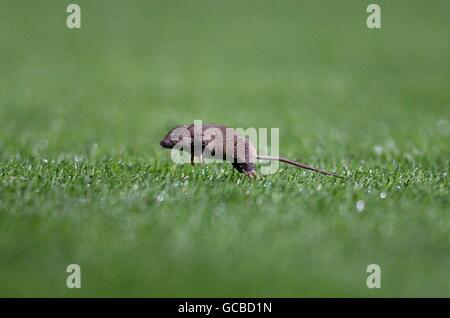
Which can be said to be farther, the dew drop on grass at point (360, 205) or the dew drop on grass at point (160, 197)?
the dew drop on grass at point (160, 197)

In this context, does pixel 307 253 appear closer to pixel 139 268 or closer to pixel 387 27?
pixel 139 268

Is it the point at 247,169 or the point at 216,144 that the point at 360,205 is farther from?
the point at 216,144

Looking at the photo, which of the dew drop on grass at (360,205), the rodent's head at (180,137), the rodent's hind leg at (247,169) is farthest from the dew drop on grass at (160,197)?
the dew drop on grass at (360,205)

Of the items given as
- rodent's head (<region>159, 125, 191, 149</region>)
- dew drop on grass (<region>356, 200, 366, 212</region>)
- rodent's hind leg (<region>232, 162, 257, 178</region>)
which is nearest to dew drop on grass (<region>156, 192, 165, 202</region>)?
rodent's head (<region>159, 125, 191, 149</region>)

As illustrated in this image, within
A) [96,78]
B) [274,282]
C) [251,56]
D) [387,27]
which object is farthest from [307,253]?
[387,27]

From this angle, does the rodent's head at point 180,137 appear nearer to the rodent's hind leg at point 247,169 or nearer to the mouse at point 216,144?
the mouse at point 216,144

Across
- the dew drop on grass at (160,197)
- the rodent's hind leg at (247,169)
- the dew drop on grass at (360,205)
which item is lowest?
the dew drop on grass at (360,205)
